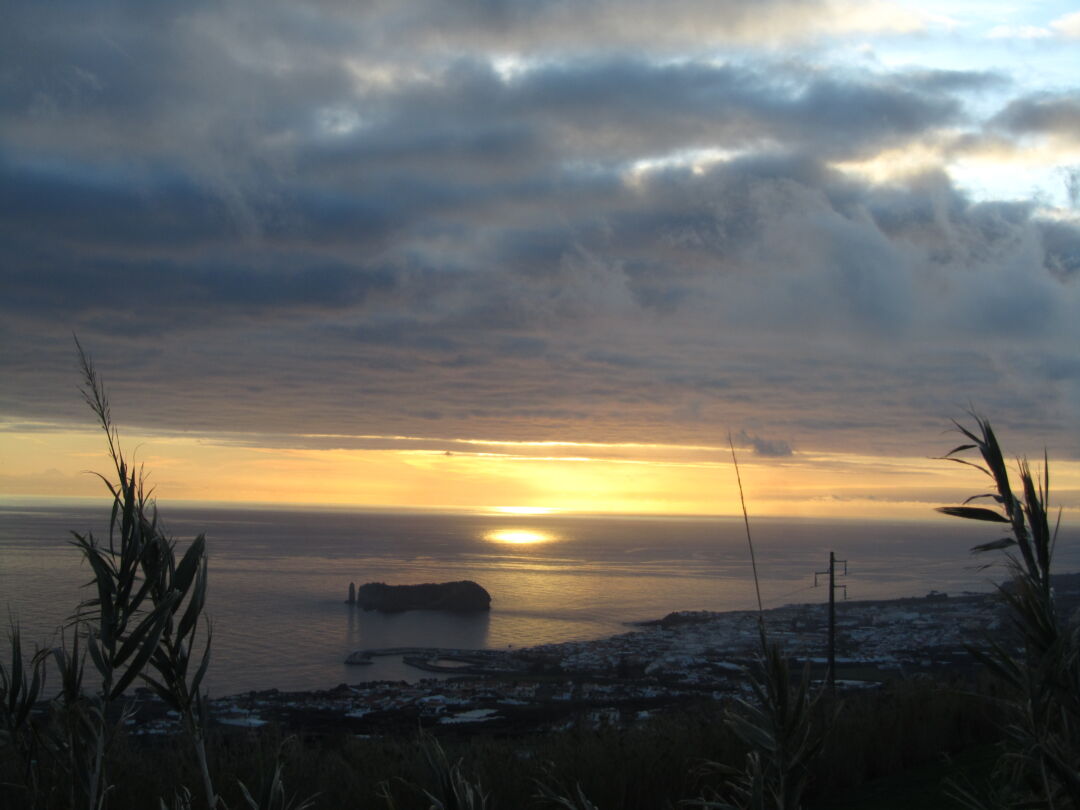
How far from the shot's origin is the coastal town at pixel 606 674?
57.3ft

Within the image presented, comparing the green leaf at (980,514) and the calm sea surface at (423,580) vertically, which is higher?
the green leaf at (980,514)

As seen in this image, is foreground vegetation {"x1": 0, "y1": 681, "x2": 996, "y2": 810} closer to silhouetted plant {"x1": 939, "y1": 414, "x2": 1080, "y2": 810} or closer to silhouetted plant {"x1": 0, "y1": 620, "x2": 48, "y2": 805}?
silhouetted plant {"x1": 0, "y1": 620, "x2": 48, "y2": 805}

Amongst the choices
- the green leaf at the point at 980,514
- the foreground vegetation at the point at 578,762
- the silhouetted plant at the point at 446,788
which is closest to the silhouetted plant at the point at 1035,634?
the green leaf at the point at 980,514

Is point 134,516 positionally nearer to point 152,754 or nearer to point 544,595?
point 152,754

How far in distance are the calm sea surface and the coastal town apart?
3.42m

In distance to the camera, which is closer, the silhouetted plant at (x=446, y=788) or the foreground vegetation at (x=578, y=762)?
the silhouetted plant at (x=446, y=788)

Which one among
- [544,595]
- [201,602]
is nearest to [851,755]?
[201,602]

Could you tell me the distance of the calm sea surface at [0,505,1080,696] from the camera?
35.8 meters

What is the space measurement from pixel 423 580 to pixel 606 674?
54.7 m

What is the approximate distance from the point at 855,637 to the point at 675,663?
9.01 metres

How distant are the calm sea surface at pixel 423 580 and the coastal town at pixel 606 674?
342cm

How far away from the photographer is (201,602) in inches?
121

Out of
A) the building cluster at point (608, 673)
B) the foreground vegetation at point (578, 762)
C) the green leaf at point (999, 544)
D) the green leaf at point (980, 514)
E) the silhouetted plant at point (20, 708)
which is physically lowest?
the building cluster at point (608, 673)

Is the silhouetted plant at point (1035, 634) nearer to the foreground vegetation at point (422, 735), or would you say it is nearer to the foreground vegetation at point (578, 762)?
the foreground vegetation at point (422, 735)
